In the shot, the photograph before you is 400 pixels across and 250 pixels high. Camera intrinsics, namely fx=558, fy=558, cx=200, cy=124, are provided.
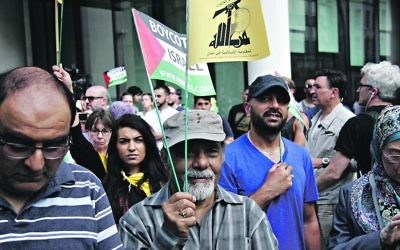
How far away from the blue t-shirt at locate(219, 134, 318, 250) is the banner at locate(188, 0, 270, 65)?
0.78 metres

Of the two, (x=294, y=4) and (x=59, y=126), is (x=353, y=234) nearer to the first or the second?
(x=59, y=126)

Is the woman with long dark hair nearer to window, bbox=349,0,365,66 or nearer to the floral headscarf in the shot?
the floral headscarf

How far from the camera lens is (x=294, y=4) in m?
15.2

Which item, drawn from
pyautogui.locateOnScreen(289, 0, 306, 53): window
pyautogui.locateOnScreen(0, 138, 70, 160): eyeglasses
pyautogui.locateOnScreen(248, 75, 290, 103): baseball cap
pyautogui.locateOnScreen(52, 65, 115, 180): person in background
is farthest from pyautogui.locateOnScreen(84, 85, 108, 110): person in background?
pyautogui.locateOnScreen(289, 0, 306, 53): window

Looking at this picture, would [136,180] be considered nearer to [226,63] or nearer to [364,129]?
[364,129]

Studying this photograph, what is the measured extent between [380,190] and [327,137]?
230 centimetres

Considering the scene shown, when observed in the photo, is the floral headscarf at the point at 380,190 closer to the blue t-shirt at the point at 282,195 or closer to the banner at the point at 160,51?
the blue t-shirt at the point at 282,195

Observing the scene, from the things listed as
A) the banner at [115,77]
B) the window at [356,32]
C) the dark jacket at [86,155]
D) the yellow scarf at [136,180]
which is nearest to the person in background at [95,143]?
the dark jacket at [86,155]

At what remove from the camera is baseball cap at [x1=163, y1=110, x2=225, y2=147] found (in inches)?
95.0

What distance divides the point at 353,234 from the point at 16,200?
1.65 m

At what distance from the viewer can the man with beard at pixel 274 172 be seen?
3.22 metres

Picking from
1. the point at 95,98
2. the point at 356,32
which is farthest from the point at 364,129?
the point at 356,32

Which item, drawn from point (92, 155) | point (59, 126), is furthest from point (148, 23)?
point (92, 155)

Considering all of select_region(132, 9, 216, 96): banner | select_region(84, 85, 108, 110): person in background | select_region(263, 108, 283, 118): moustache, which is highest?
select_region(132, 9, 216, 96): banner
